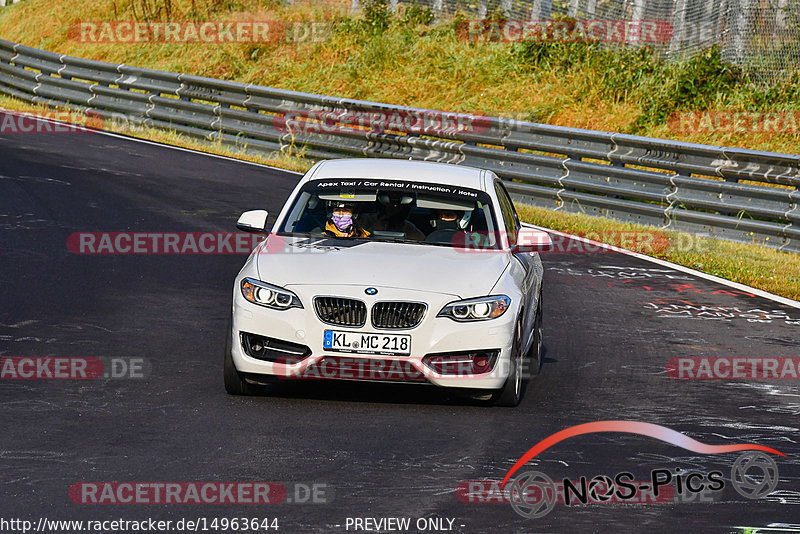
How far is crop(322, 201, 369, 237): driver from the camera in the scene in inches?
364

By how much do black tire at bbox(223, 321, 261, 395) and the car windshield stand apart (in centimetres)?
128

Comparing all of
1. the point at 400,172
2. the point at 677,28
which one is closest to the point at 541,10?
the point at 677,28

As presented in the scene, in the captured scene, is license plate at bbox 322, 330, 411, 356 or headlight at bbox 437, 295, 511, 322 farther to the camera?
headlight at bbox 437, 295, 511, 322

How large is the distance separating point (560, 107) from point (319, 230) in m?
17.7

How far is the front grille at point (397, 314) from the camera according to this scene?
26.3 feet

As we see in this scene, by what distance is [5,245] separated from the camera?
42.9 ft

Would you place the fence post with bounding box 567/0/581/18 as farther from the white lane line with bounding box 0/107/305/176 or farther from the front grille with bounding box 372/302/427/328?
the front grille with bounding box 372/302/427/328

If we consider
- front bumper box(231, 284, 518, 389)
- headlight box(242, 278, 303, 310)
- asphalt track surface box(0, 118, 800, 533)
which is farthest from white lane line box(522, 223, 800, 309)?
headlight box(242, 278, 303, 310)

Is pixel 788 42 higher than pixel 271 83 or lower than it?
higher

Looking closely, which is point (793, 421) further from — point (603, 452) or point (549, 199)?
point (549, 199)

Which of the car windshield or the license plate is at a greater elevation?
the car windshield

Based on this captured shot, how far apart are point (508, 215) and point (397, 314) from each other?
2114 mm

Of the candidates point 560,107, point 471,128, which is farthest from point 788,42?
point 471,128

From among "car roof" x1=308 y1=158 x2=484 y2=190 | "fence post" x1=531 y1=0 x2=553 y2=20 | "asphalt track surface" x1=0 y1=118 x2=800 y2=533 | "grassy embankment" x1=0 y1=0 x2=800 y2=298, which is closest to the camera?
"asphalt track surface" x1=0 y1=118 x2=800 y2=533
